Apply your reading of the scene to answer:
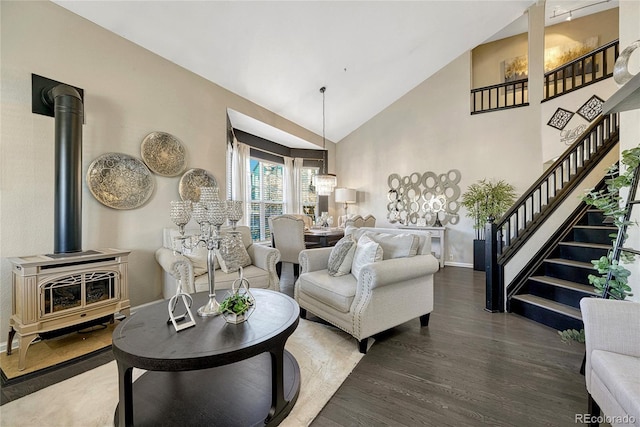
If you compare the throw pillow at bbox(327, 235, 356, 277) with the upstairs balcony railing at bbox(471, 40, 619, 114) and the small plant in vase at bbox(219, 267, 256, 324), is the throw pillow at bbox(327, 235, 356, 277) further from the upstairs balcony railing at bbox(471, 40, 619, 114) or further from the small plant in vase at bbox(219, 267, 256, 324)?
the upstairs balcony railing at bbox(471, 40, 619, 114)

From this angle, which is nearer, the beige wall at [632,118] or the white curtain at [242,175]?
the beige wall at [632,118]

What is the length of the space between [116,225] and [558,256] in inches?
195

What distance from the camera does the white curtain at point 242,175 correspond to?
16.6ft

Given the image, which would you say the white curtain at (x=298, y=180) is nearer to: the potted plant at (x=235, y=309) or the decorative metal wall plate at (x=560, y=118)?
the decorative metal wall plate at (x=560, y=118)

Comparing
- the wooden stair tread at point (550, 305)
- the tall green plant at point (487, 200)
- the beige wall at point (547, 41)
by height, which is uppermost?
the beige wall at point (547, 41)

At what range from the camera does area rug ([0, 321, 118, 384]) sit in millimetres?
1949

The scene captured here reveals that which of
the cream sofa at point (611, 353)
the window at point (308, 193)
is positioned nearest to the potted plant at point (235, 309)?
the cream sofa at point (611, 353)

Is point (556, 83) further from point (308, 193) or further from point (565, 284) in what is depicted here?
point (308, 193)

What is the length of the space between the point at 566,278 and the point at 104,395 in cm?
410

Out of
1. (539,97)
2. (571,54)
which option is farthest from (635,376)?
(571,54)

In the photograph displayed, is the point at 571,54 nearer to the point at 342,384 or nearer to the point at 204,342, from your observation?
the point at 342,384

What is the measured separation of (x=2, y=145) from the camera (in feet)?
7.31

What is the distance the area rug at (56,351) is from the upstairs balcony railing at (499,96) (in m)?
6.62

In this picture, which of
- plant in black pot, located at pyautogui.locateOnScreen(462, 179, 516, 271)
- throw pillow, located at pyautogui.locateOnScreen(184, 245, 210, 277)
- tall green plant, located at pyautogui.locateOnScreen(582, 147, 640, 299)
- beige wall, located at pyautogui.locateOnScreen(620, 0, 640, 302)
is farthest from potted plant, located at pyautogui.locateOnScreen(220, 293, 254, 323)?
plant in black pot, located at pyautogui.locateOnScreen(462, 179, 516, 271)
